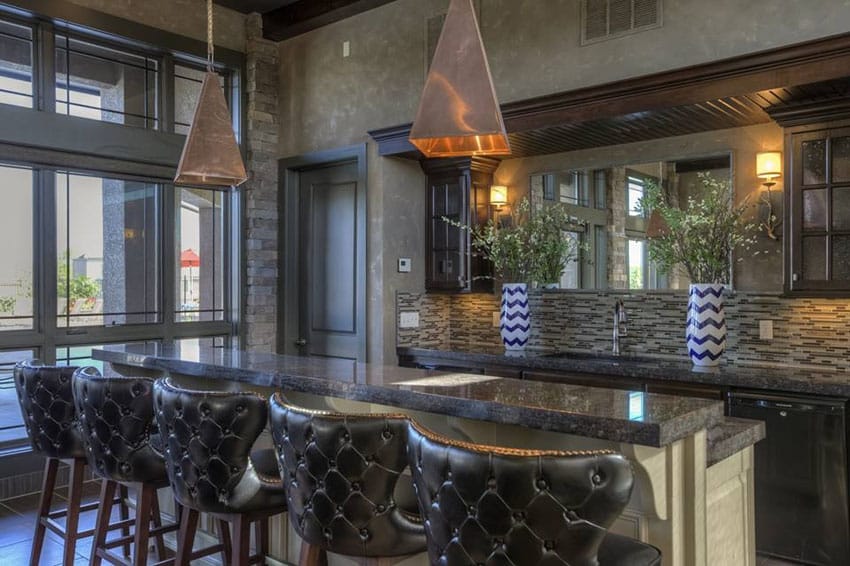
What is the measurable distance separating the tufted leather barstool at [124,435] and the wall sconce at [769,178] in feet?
11.0

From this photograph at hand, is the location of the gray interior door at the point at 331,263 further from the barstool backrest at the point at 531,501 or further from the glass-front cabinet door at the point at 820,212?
the barstool backrest at the point at 531,501

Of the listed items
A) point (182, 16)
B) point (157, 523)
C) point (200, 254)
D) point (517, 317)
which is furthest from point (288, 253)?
point (157, 523)

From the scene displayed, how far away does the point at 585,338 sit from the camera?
15.7 feet

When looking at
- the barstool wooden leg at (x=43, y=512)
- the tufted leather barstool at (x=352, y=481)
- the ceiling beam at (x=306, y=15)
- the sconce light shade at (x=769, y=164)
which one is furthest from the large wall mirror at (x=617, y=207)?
the barstool wooden leg at (x=43, y=512)

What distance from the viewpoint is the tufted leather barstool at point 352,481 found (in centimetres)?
175

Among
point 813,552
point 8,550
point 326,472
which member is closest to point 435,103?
point 326,472

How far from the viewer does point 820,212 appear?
3.51m

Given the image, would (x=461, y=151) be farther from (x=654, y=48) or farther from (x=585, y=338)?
(x=585, y=338)

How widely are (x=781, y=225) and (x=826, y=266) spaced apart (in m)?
0.48

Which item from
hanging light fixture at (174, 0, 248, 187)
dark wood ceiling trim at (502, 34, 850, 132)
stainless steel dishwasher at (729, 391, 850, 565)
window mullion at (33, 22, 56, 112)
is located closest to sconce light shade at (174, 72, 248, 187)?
hanging light fixture at (174, 0, 248, 187)

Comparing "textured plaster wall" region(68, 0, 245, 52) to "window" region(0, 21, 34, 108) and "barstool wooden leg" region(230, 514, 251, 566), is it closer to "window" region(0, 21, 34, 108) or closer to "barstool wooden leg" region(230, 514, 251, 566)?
"window" region(0, 21, 34, 108)

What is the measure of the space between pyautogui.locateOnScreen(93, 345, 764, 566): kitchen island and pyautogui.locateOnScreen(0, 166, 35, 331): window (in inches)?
103

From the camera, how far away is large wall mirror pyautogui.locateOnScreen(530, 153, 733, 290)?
4.29 metres

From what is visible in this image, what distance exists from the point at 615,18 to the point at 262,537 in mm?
3293
